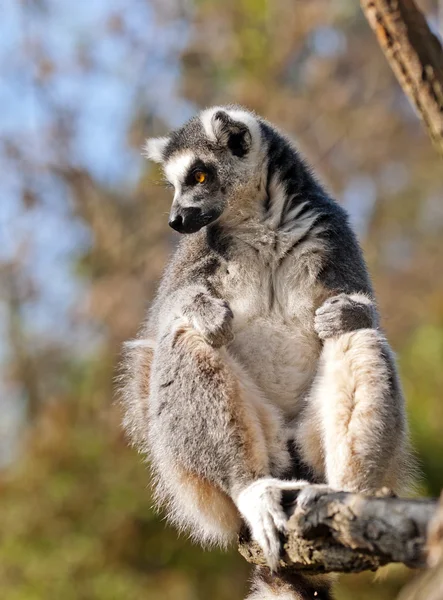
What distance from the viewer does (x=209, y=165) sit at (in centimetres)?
503

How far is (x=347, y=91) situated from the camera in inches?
586

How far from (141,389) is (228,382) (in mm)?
1167

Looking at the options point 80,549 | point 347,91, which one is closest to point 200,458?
point 80,549

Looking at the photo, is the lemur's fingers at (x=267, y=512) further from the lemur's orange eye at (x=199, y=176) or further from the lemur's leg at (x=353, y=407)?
the lemur's orange eye at (x=199, y=176)

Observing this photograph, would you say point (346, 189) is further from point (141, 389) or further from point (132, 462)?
point (141, 389)

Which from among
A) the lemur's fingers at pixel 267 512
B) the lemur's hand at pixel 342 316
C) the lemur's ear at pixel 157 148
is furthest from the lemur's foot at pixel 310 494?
the lemur's ear at pixel 157 148

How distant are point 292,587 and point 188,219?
2.12 metres

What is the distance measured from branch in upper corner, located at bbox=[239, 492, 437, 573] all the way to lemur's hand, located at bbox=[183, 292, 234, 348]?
1149 millimetres

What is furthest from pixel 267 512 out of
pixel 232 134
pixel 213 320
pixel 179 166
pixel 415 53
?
pixel 415 53

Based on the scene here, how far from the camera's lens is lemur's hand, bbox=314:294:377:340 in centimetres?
434

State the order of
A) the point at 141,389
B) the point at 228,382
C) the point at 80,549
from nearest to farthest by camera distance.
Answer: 1. the point at 228,382
2. the point at 141,389
3. the point at 80,549

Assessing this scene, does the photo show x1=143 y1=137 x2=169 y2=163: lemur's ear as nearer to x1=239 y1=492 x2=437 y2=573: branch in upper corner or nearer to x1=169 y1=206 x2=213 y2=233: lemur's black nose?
x1=169 y1=206 x2=213 y2=233: lemur's black nose

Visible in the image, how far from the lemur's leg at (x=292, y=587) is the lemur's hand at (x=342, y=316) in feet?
4.17

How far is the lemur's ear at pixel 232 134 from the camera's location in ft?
16.5
